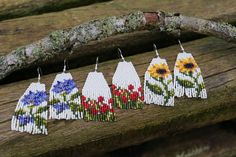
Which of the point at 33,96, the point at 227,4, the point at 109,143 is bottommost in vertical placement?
the point at 109,143

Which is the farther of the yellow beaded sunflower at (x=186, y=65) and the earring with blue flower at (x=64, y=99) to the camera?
the yellow beaded sunflower at (x=186, y=65)

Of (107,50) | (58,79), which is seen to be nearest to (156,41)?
(107,50)

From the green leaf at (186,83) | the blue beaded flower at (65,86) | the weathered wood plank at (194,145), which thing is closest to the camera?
the blue beaded flower at (65,86)

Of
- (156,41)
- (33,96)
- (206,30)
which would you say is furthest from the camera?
(156,41)

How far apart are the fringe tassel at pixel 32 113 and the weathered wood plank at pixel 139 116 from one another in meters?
0.03

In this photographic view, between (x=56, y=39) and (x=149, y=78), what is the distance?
529mm

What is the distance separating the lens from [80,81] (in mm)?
2332

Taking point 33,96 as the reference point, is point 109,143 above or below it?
below

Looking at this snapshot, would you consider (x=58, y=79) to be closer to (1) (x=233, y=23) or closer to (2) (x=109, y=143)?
(2) (x=109, y=143)

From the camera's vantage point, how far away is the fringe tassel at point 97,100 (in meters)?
2.21

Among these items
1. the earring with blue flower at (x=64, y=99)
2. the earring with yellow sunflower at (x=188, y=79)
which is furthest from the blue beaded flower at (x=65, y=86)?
the earring with yellow sunflower at (x=188, y=79)

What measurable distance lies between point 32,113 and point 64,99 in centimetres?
18

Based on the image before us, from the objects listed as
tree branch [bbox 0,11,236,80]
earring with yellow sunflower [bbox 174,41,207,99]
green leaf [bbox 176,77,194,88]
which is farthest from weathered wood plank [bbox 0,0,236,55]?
green leaf [bbox 176,77,194,88]

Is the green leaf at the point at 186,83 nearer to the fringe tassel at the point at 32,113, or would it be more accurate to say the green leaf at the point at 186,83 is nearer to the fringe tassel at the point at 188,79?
the fringe tassel at the point at 188,79
